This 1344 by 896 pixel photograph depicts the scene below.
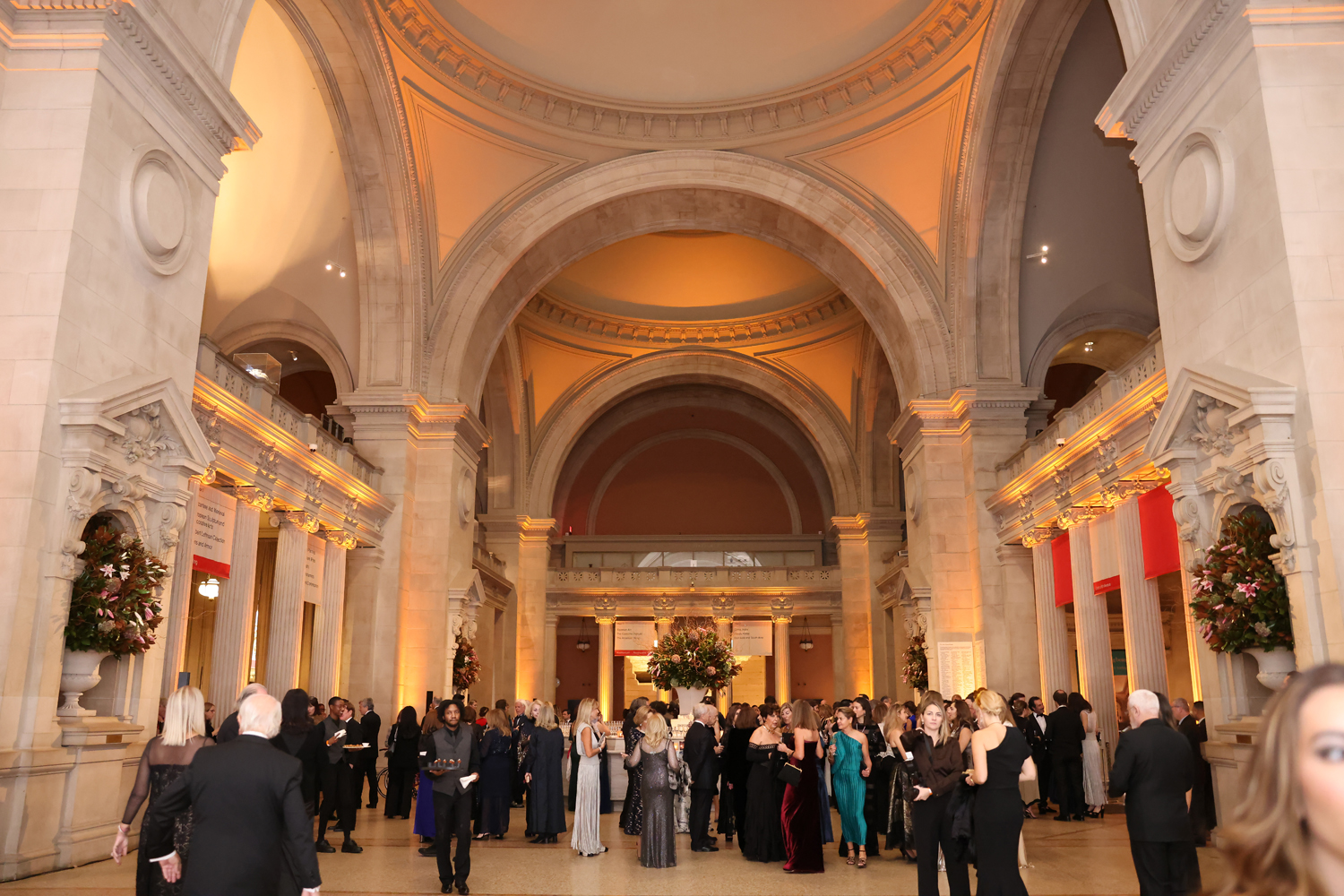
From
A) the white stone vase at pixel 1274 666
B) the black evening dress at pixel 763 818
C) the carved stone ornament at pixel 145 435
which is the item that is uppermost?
the carved stone ornament at pixel 145 435

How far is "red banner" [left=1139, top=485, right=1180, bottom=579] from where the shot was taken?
1087 cm

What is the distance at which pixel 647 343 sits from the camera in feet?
89.8

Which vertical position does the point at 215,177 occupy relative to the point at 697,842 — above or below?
above

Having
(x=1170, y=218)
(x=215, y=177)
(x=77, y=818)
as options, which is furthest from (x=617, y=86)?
(x=77, y=818)

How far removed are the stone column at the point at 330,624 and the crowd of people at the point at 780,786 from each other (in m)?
2.58

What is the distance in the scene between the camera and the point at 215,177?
30.3 ft

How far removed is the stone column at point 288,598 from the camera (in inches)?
547

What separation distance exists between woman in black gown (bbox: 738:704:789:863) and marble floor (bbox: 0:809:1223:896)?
0.23 meters

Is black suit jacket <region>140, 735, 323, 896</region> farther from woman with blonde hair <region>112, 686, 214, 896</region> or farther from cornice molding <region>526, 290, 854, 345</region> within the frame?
cornice molding <region>526, 290, 854, 345</region>

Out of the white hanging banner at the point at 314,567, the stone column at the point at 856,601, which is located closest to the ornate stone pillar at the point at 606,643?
the stone column at the point at 856,601

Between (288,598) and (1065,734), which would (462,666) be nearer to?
(288,598)

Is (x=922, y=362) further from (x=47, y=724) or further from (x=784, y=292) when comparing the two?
(x=47, y=724)

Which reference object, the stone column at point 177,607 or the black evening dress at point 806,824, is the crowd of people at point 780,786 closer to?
A: the black evening dress at point 806,824

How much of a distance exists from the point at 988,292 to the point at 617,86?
7.86m
